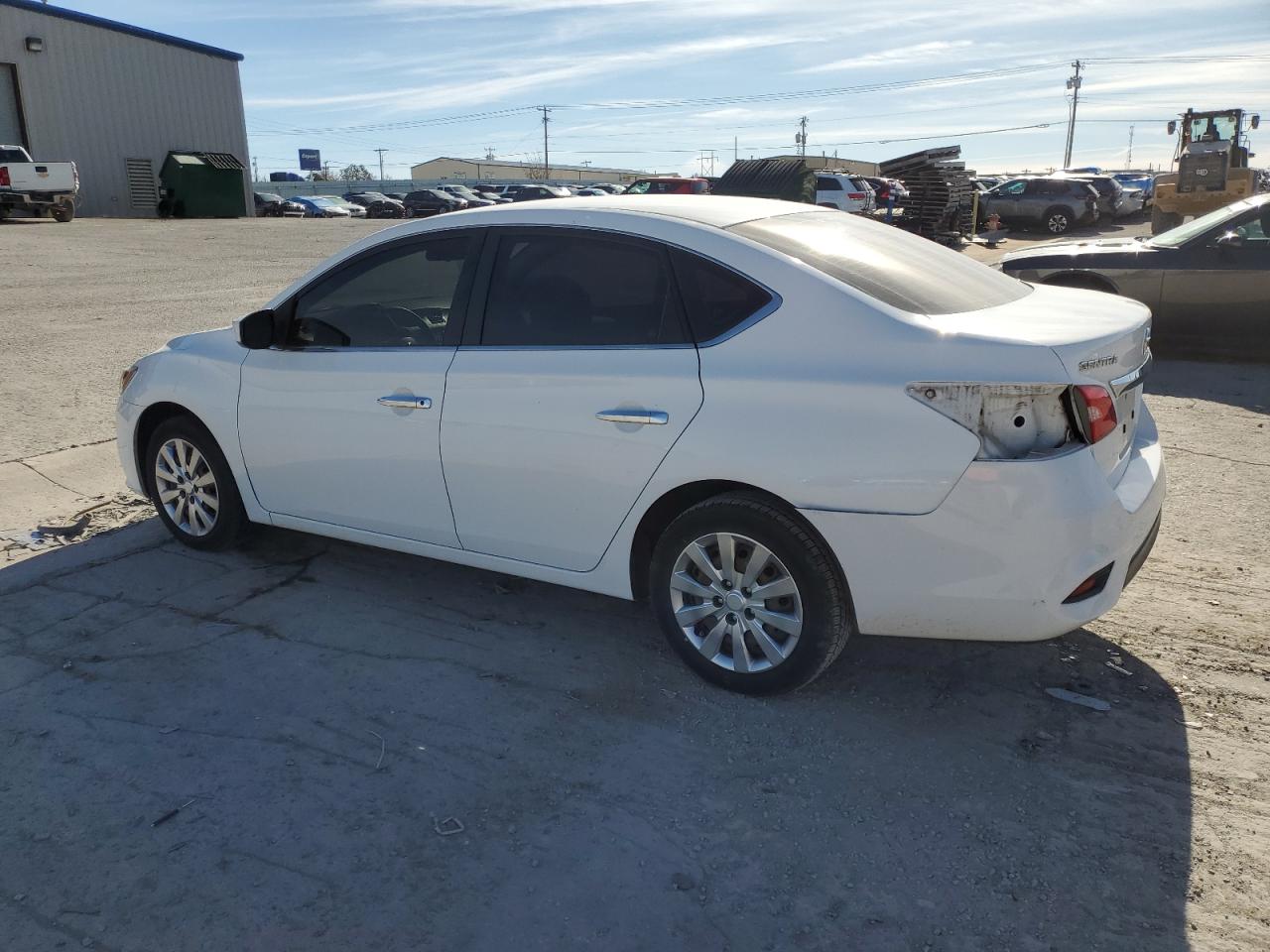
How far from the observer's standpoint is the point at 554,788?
10.5ft

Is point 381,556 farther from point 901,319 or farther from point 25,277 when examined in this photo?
point 25,277

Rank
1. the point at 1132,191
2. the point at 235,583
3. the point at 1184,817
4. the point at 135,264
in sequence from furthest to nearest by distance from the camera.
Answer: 1. the point at 1132,191
2. the point at 135,264
3. the point at 235,583
4. the point at 1184,817

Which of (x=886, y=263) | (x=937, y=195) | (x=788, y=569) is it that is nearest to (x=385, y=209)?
(x=937, y=195)

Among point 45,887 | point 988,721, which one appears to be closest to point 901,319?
point 988,721

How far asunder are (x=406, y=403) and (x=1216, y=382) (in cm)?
775

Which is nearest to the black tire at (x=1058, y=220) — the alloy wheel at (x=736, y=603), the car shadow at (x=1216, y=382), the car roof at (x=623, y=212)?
the car shadow at (x=1216, y=382)

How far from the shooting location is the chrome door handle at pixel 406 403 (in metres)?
4.16

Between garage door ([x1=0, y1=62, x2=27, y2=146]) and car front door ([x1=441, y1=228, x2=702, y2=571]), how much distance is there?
39021mm

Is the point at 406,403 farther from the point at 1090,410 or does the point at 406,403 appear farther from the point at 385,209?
the point at 385,209

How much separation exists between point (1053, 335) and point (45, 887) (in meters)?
3.36

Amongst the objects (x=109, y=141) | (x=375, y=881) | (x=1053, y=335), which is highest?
(x=109, y=141)

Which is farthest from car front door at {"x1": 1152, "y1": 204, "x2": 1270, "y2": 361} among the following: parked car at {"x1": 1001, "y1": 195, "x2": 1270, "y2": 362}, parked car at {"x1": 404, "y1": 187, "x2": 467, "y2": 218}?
parked car at {"x1": 404, "y1": 187, "x2": 467, "y2": 218}

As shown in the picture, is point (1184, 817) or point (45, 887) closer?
point (45, 887)

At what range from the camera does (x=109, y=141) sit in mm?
38906
